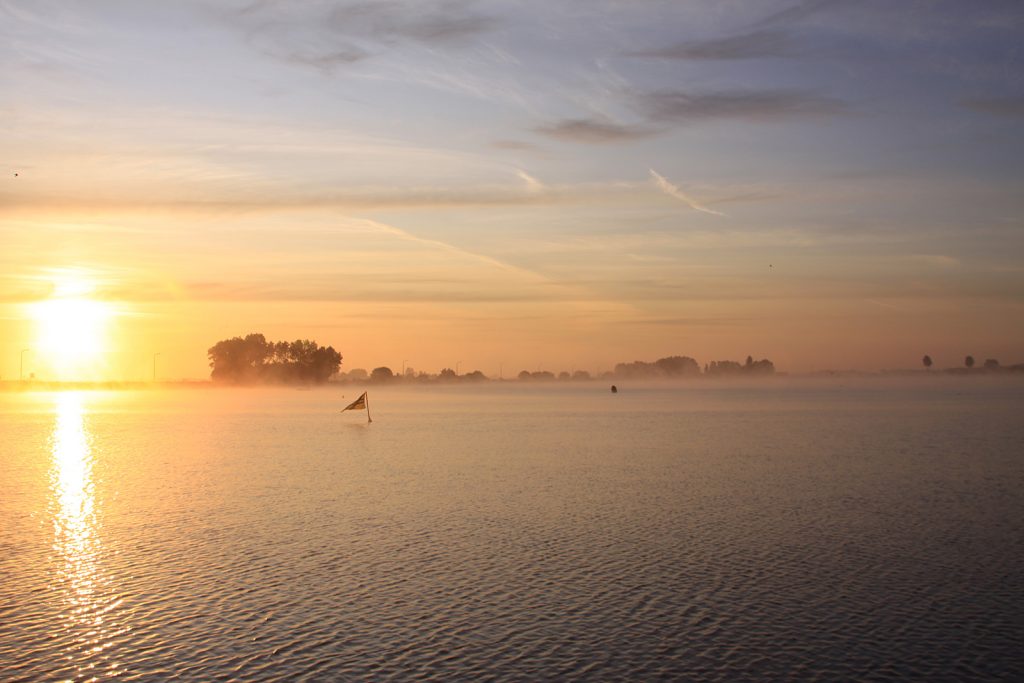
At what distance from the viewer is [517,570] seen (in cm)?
3052

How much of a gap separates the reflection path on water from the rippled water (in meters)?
0.12

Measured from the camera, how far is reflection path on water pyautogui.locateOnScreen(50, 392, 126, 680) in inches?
848

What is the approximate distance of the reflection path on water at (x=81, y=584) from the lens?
21531mm

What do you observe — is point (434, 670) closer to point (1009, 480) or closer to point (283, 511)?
point (283, 511)

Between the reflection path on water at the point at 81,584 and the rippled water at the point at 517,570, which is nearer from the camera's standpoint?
the rippled water at the point at 517,570

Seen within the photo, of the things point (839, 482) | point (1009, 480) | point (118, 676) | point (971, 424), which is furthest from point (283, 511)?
point (971, 424)

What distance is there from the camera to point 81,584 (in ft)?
94.1

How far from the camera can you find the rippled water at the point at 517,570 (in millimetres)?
21328

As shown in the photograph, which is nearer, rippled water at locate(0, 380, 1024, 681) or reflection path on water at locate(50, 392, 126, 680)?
rippled water at locate(0, 380, 1024, 681)

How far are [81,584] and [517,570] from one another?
14347mm

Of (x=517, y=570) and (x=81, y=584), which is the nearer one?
(x=81, y=584)

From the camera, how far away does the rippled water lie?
70.0 ft

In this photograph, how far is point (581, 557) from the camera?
107 ft

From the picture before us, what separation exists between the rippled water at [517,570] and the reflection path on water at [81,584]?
12cm
